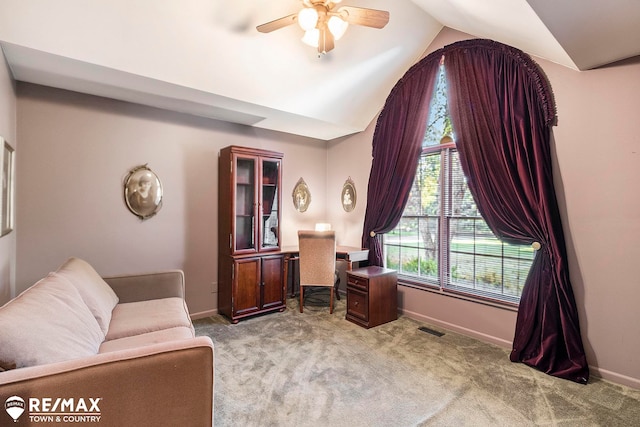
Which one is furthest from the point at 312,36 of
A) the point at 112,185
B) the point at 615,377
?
the point at 615,377

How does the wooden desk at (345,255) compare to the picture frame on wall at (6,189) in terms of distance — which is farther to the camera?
the wooden desk at (345,255)

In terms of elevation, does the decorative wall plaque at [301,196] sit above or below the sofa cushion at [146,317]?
above

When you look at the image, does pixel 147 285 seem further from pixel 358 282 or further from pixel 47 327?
pixel 358 282

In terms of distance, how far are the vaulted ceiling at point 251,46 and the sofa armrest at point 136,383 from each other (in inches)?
85.9

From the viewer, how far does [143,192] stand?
3246 mm

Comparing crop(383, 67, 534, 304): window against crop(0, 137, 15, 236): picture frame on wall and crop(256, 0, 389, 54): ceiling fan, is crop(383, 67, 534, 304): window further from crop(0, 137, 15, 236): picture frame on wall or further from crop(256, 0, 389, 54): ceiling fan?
crop(0, 137, 15, 236): picture frame on wall

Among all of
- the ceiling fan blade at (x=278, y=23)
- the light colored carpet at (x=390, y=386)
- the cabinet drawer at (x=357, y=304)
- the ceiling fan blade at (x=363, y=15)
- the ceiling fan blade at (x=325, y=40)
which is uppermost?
the ceiling fan blade at (x=363, y=15)

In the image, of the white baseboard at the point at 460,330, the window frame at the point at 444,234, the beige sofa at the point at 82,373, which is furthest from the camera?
the window frame at the point at 444,234

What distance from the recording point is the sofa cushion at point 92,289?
1.96m

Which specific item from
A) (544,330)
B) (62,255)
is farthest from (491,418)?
(62,255)

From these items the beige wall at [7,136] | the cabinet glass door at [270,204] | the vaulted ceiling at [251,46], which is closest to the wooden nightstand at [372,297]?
the cabinet glass door at [270,204]

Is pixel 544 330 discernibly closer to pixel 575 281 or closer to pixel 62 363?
pixel 575 281

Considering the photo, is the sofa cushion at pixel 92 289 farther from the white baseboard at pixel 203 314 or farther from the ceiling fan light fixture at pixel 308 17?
the ceiling fan light fixture at pixel 308 17

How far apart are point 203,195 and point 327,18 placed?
2406 mm
